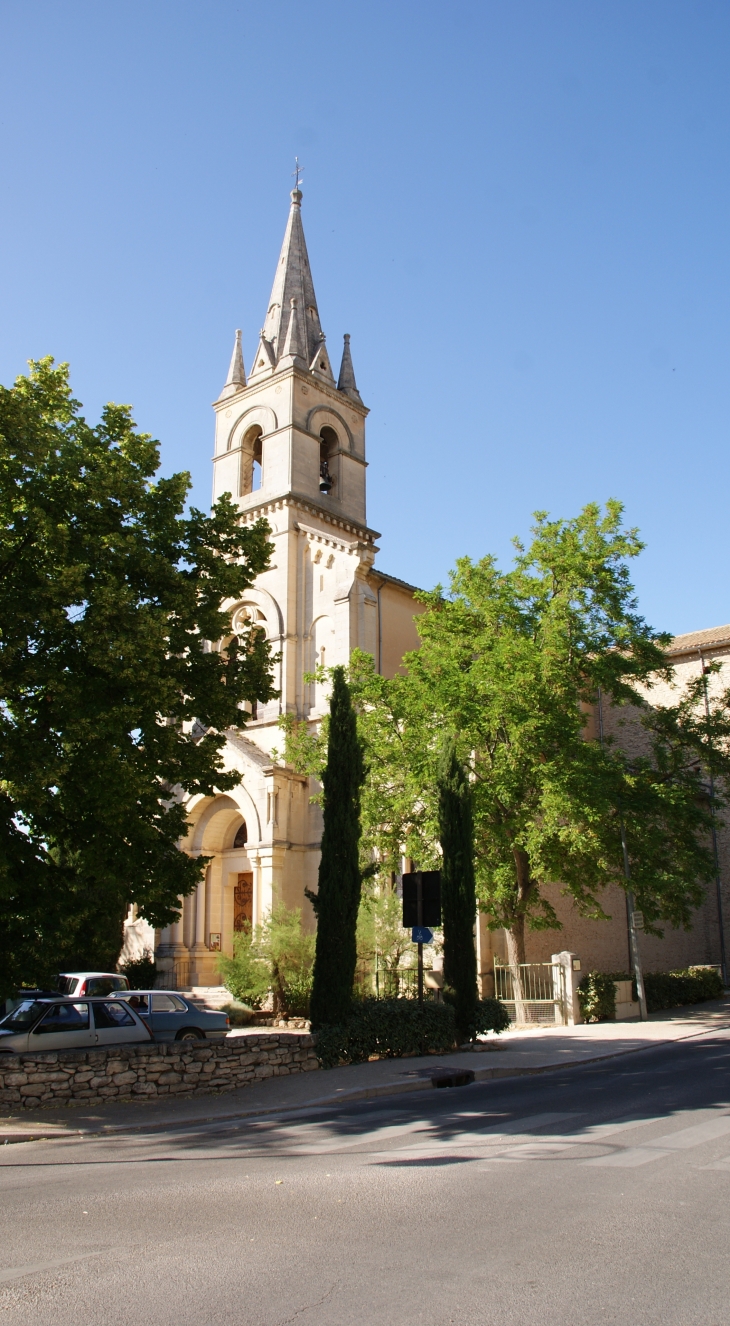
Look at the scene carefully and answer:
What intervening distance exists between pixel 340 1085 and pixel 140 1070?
2690 millimetres

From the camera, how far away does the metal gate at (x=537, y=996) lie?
2161 centimetres

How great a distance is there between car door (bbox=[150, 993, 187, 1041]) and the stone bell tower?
34.9ft

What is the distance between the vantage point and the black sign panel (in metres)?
15.4

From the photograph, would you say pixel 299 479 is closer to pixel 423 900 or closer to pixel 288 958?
pixel 288 958

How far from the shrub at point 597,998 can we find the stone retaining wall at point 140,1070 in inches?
406

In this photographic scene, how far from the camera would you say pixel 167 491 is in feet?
46.8

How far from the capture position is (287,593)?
96.5ft

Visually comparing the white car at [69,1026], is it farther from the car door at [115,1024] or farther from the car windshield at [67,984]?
the car windshield at [67,984]

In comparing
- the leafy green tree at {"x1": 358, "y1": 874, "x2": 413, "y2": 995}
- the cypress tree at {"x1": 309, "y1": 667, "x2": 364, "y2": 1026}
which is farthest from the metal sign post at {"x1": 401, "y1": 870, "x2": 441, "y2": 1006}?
the leafy green tree at {"x1": 358, "y1": 874, "x2": 413, "y2": 995}

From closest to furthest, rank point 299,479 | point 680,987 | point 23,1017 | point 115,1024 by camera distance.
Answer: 1. point 23,1017
2. point 115,1024
3. point 680,987
4. point 299,479

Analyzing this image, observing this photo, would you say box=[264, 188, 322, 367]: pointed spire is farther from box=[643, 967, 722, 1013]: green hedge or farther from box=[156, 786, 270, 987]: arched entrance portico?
box=[643, 967, 722, 1013]: green hedge

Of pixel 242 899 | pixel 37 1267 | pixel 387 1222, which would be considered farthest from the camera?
pixel 242 899

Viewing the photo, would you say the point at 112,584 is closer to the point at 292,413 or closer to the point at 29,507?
the point at 29,507

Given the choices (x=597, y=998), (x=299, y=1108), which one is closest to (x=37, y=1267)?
(x=299, y=1108)
